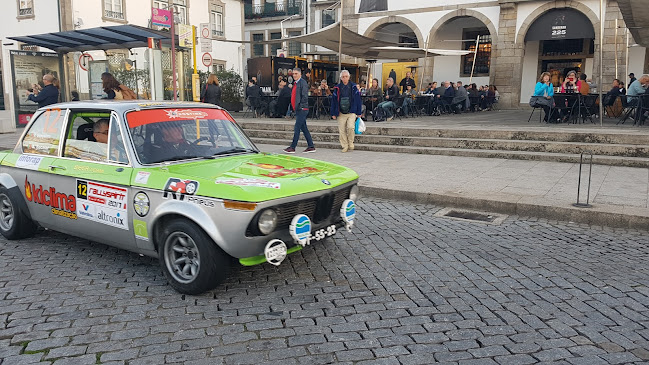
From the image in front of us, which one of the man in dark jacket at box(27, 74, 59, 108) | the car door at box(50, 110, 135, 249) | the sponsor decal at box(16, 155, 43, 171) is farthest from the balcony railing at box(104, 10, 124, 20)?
the car door at box(50, 110, 135, 249)

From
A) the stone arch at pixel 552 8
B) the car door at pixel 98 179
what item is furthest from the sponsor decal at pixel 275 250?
the stone arch at pixel 552 8

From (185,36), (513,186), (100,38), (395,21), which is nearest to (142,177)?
(513,186)

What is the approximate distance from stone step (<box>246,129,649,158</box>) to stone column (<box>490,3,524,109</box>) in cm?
1364

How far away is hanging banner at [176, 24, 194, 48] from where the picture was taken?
13.3 meters

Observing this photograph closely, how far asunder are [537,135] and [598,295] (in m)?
8.23

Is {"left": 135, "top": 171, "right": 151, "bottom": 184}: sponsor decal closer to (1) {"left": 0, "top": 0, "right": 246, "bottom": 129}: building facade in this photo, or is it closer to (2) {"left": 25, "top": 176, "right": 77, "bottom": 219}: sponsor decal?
(2) {"left": 25, "top": 176, "right": 77, "bottom": 219}: sponsor decal

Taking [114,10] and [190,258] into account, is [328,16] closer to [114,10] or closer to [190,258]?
A: [114,10]

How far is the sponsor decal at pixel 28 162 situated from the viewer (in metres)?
5.17

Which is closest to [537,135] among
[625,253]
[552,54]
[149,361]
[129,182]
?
[625,253]

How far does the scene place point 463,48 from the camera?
28.1 metres

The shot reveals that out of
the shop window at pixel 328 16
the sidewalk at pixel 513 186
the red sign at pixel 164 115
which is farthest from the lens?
the shop window at pixel 328 16

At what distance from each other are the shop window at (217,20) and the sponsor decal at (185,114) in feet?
111

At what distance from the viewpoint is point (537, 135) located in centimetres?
1167

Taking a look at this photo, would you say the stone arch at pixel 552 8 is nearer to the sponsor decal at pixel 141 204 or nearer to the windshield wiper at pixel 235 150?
the windshield wiper at pixel 235 150
